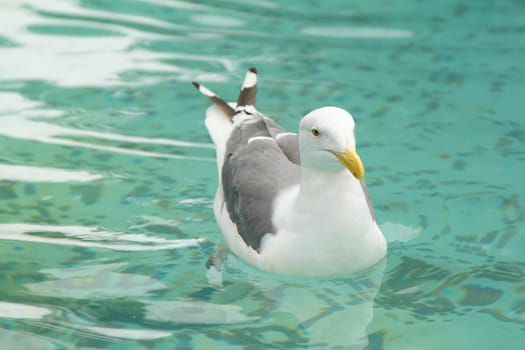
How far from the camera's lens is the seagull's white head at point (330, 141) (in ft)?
14.3

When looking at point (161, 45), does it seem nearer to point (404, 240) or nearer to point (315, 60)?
point (315, 60)

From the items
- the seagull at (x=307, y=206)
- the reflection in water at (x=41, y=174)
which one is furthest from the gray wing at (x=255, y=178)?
the reflection in water at (x=41, y=174)

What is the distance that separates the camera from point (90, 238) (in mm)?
5445

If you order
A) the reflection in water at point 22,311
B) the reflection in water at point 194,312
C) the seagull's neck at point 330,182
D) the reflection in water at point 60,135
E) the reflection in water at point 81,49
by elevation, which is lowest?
the reflection in water at point 22,311

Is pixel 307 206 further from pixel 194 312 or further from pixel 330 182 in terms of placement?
pixel 194 312

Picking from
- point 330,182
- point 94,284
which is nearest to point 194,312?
point 94,284

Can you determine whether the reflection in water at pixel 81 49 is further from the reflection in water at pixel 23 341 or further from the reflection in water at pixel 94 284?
the reflection in water at pixel 23 341

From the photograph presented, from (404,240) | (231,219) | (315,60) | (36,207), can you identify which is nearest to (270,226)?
(231,219)

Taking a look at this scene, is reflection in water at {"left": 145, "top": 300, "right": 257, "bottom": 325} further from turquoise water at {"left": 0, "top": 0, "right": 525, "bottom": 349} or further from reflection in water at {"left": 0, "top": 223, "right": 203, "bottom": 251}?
reflection in water at {"left": 0, "top": 223, "right": 203, "bottom": 251}

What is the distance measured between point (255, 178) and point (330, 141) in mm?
713

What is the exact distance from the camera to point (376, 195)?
6.02m

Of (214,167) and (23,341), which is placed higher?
(214,167)

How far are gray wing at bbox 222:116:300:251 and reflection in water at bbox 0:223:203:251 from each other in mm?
409

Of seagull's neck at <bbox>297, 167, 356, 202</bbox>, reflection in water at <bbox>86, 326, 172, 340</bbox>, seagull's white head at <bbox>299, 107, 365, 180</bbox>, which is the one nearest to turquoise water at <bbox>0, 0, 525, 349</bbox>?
reflection in water at <bbox>86, 326, 172, 340</bbox>
